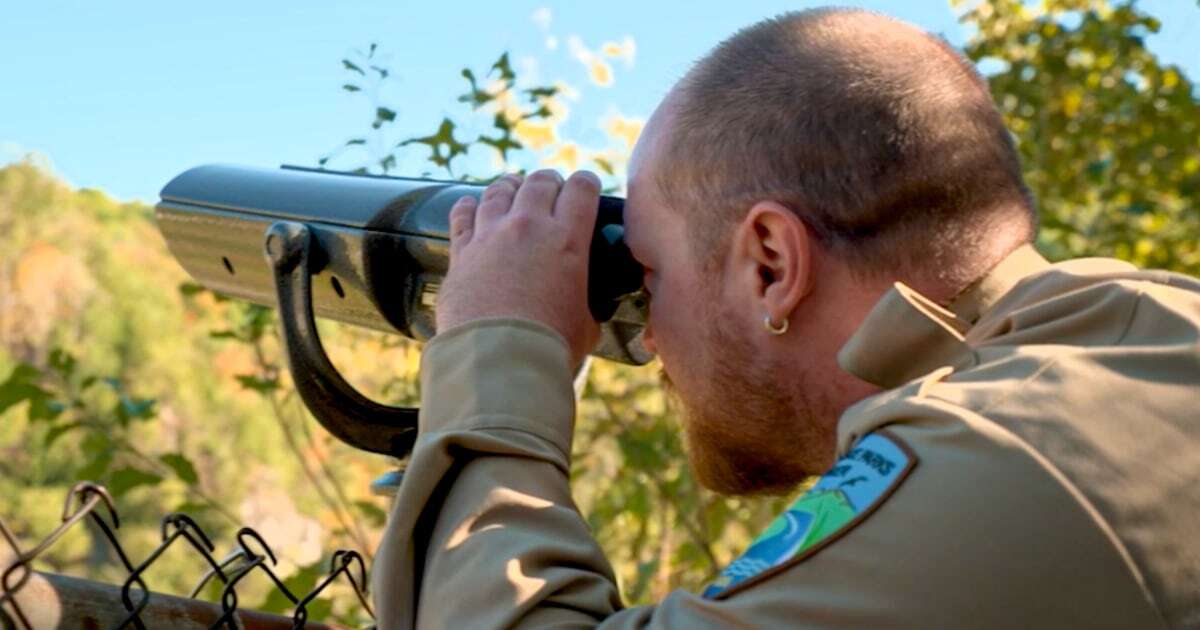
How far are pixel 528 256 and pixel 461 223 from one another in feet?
0.44

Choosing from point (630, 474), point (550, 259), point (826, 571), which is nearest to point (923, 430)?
point (826, 571)

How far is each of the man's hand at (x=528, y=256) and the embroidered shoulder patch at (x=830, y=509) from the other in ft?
1.39

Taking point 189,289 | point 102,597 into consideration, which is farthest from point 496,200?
point 189,289

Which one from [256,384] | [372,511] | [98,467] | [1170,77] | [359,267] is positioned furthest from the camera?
[1170,77]

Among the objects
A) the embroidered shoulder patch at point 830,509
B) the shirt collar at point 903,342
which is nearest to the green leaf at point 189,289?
the shirt collar at point 903,342

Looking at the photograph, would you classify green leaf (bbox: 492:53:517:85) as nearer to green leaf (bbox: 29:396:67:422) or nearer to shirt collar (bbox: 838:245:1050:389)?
green leaf (bbox: 29:396:67:422)

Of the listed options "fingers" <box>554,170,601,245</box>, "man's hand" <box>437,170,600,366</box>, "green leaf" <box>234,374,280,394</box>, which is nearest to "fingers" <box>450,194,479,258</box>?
"man's hand" <box>437,170,600,366</box>

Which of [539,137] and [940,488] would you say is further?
[539,137]

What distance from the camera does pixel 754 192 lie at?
2.00m

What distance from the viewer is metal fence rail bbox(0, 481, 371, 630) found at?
1.59 metres

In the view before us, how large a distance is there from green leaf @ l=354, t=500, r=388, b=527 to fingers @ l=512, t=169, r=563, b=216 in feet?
5.93

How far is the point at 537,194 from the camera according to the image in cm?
206

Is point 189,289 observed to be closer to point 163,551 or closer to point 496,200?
point 496,200

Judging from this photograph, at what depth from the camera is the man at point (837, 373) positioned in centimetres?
153
